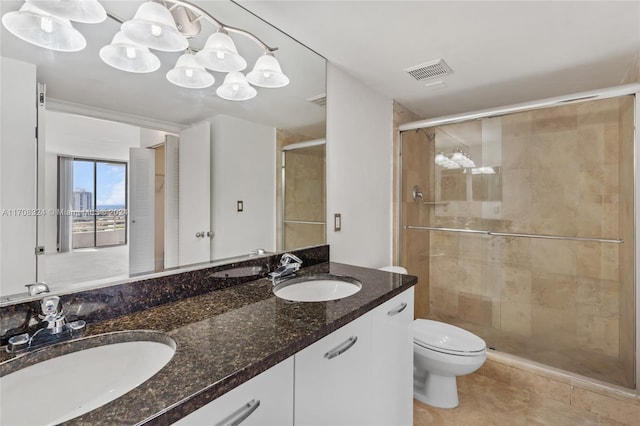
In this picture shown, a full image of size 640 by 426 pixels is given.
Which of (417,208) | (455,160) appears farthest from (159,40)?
(455,160)

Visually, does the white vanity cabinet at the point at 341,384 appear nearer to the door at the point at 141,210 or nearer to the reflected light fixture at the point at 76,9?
the door at the point at 141,210

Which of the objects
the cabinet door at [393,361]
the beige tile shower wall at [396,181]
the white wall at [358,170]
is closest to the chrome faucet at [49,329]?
the cabinet door at [393,361]

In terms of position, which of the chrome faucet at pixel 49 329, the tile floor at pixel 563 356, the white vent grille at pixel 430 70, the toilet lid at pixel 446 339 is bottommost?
the tile floor at pixel 563 356

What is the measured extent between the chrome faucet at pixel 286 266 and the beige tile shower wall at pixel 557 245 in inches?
74.5

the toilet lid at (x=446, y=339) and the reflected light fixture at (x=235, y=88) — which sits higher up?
the reflected light fixture at (x=235, y=88)

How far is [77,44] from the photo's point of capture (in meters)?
0.90

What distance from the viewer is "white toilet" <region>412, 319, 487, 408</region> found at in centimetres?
171

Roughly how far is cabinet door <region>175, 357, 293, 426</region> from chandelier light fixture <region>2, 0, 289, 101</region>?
3.55ft

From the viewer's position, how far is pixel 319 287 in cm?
150

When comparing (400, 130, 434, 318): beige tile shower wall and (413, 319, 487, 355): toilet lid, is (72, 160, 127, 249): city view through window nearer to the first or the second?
(413, 319, 487, 355): toilet lid

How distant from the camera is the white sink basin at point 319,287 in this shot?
1403mm

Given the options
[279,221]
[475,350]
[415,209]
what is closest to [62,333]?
[279,221]

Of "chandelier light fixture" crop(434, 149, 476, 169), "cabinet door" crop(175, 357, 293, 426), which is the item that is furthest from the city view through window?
"chandelier light fixture" crop(434, 149, 476, 169)

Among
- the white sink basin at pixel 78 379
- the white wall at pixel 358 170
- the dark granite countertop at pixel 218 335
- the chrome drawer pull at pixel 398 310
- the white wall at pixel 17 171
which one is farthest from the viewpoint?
the white wall at pixel 358 170
